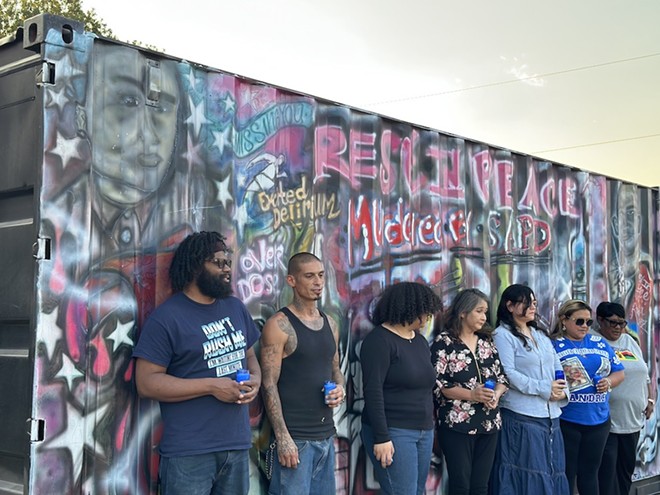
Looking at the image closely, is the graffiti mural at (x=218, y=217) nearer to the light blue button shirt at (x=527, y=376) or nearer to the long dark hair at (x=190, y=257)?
the long dark hair at (x=190, y=257)

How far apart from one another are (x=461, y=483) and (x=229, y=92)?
316 cm

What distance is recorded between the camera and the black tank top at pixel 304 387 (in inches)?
187

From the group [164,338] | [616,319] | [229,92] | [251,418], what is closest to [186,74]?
[229,92]

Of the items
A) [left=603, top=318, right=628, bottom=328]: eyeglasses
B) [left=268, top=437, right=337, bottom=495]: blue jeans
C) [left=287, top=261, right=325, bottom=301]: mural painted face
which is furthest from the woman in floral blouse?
[left=603, top=318, right=628, bottom=328]: eyeglasses

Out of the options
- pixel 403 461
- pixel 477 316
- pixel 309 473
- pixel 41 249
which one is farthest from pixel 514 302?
pixel 41 249

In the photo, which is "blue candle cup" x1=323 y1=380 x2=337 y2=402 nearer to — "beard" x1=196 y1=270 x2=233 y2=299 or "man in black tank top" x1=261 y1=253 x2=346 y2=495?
"man in black tank top" x1=261 y1=253 x2=346 y2=495

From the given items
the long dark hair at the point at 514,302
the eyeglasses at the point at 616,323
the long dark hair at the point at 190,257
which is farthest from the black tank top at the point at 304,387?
the eyeglasses at the point at 616,323

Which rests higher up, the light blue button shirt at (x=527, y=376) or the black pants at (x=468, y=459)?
the light blue button shirt at (x=527, y=376)

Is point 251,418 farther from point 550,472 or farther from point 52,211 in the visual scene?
point 550,472

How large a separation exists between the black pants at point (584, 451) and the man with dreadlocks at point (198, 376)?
10.8 ft

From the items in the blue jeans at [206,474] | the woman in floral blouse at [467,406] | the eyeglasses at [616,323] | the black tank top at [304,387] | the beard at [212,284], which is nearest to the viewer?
the blue jeans at [206,474]

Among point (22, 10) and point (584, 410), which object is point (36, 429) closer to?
point (584, 410)

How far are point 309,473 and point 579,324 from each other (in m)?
3.14

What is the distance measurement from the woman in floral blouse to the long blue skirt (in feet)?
0.97
